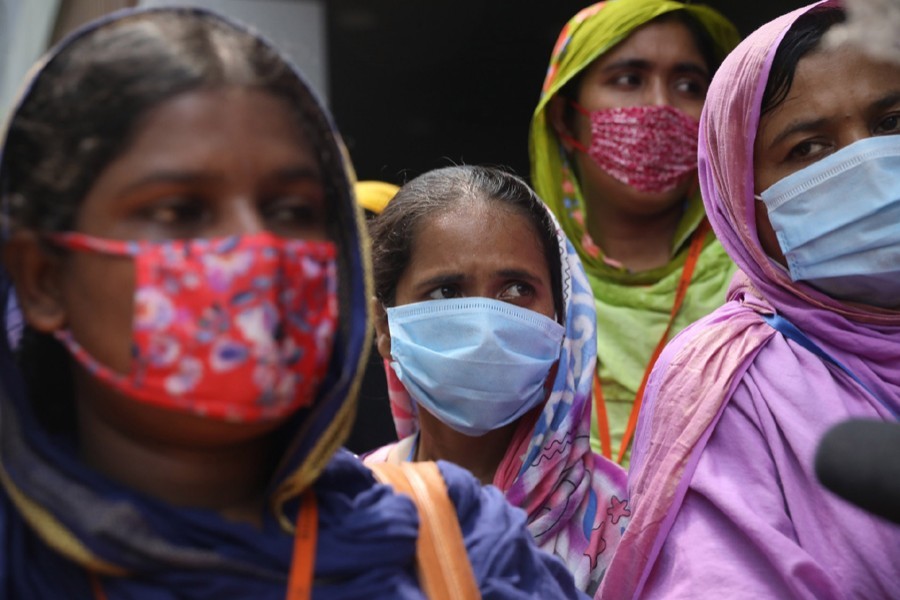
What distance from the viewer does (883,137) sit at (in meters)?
2.57

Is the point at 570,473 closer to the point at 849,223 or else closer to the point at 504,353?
the point at 504,353

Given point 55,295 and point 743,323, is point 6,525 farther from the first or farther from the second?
point 743,323

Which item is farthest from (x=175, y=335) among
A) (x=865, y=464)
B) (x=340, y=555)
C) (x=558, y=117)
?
(x=558, y=117)

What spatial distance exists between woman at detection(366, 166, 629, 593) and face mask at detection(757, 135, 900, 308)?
2.12 feet

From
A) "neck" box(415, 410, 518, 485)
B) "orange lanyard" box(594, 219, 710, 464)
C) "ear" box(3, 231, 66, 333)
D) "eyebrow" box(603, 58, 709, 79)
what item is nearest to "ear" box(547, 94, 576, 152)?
"eyebrow" box(603, 58, 709, 79)

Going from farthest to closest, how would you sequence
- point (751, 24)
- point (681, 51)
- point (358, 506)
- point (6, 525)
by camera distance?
point (751, 24) < point (681, 51) < point (358, 506) < point (6, 525)

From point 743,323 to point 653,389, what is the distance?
25 centimetres

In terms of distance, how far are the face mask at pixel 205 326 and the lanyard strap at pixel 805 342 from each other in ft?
4.55

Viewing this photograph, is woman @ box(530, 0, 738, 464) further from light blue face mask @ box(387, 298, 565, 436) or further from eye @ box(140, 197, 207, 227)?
eye @ box(140, 197, 207, 227)

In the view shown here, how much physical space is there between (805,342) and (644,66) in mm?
1915

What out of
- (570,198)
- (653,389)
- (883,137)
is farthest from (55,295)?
(570,198)

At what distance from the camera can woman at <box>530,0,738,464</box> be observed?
3.93 m

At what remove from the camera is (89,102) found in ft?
5.61

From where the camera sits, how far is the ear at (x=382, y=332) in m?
3.22
